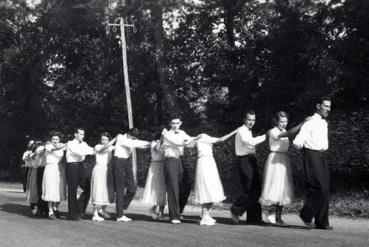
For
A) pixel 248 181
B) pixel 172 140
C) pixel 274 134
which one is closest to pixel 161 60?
pixel 172 140

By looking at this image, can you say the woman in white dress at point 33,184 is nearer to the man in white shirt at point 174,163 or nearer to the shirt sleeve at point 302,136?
the man in white shirt at point 174,163

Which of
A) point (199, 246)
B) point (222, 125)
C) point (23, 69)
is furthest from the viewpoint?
point (23, 69)

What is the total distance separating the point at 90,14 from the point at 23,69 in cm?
1043

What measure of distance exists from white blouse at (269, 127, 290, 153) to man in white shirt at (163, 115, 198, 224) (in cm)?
174

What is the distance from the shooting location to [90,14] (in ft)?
124

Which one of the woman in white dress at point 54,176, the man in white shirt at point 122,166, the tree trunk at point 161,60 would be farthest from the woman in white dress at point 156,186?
the tree trunk at point 161,60

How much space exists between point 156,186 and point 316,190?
4.24 m

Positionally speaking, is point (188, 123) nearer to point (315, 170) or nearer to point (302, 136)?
point (302, 136)

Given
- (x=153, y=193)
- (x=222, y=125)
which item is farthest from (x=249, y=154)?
(x=222, y=125)

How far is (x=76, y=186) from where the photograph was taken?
14461mm

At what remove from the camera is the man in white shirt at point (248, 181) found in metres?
12.2

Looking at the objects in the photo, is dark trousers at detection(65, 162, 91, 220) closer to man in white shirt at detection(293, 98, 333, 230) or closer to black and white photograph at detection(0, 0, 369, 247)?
black and white photograph at detection(0, 0, 369, 247)

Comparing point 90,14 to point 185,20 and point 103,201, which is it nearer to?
point 185,20

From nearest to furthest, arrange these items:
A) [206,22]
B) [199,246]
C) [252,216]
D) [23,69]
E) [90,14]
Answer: [199,246] → [252,216] → [206,22] → [90,14] → [23,69]
